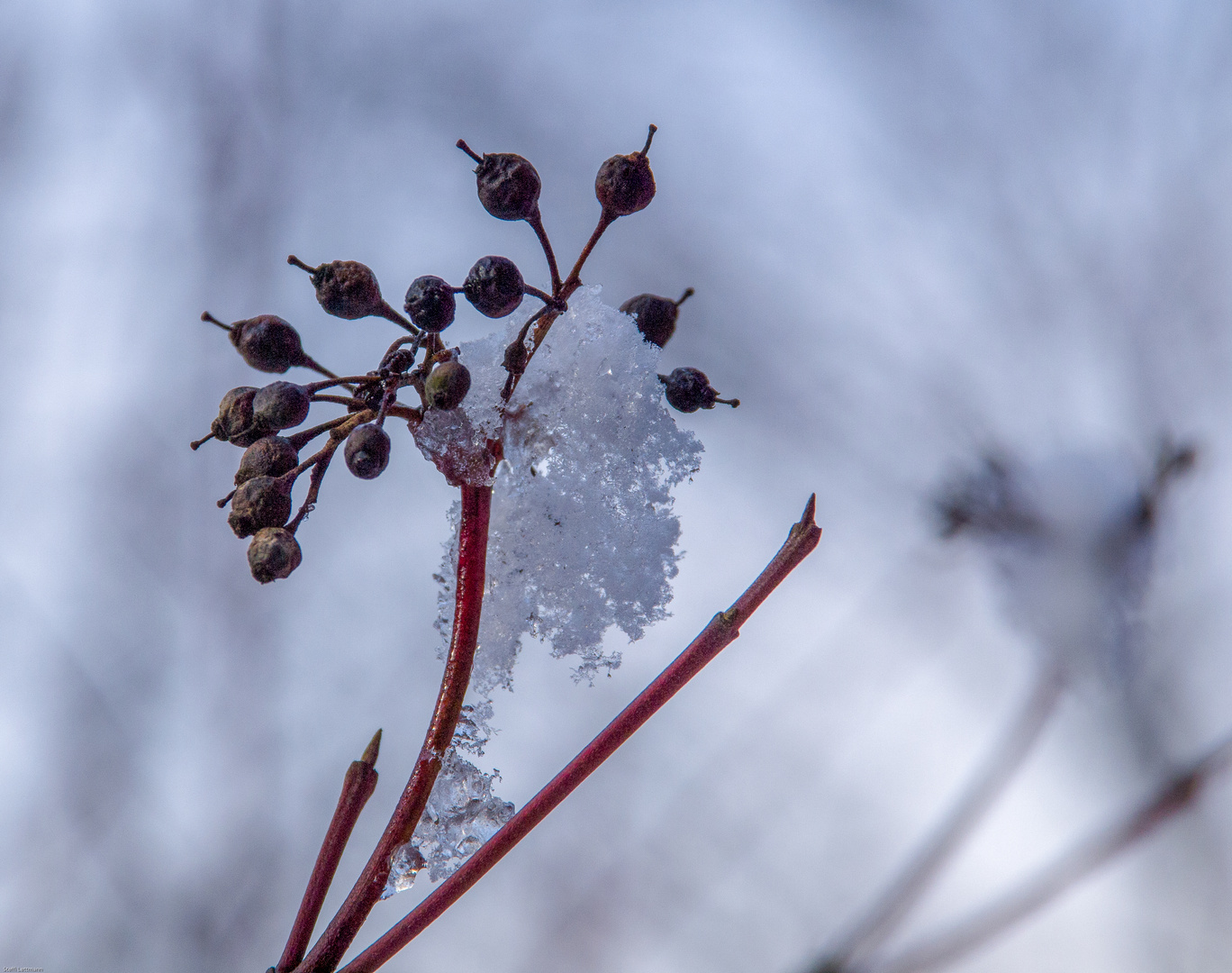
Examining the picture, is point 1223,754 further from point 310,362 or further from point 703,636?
point 310,362

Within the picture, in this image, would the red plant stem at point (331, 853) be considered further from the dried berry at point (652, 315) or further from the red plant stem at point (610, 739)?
the dried berry at point (652, 315)

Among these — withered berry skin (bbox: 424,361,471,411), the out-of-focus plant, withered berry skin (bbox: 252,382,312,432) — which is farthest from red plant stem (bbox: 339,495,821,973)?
withered berry skin (bbox: 252,382,312,432)

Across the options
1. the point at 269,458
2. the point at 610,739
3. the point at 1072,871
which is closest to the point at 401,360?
the point at 269,458

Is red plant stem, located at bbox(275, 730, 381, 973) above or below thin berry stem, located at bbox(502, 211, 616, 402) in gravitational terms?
below

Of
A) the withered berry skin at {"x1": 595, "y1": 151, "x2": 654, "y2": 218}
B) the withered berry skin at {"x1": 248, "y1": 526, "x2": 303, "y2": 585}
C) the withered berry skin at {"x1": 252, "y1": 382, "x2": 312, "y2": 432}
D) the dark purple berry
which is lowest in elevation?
the withered berry skin at {"x1": 248, "y1": 526, "x2": 303, "y2": 585}

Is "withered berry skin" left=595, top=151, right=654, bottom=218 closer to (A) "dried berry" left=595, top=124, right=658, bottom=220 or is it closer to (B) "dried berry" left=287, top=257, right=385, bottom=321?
(A) "dried berry" left=595, top=124, right=658, bottom=220

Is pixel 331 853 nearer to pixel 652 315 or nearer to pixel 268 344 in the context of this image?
pixel 268 344
